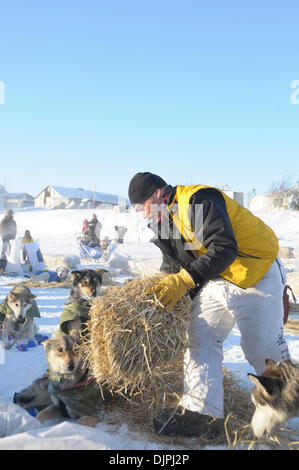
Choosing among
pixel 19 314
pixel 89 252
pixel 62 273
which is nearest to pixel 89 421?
pixel 19 314

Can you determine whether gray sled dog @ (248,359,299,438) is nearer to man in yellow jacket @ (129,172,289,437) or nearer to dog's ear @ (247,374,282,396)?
dog's ear @ (247,374,282,396)

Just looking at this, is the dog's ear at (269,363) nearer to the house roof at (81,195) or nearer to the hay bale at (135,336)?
the hay bale at (135,336)

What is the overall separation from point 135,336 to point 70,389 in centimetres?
88

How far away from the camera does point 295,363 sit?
2564mm

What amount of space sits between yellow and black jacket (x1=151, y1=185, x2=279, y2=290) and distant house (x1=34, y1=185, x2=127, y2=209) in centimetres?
4662

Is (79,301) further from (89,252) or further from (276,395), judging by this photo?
(89,252)

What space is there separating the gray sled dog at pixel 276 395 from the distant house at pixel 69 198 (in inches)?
1855

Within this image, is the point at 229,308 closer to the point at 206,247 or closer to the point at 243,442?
the point at 206,247

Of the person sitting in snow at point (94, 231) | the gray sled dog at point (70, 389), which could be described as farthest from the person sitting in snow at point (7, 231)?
the gray sled dog at point (70, 389)

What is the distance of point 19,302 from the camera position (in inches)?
213

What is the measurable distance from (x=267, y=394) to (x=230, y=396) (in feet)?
2.96

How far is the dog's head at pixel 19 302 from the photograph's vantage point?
5355 mm
